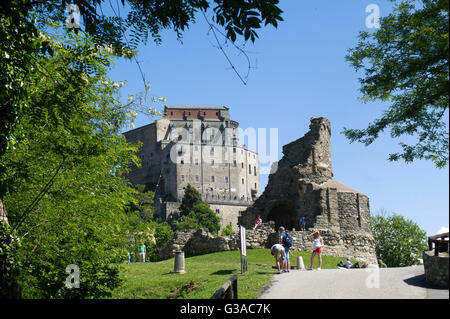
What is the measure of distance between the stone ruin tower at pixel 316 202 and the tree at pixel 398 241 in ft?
66.0

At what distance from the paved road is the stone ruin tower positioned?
1487 centimetres

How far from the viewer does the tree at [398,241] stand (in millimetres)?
52781

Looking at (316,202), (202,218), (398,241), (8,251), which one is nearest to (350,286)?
(8,251)

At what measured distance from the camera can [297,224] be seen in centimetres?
3494

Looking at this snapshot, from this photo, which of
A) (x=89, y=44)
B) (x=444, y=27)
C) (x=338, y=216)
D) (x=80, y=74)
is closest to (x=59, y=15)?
(x=80, y=74)

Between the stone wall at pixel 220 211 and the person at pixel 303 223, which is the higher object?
the stone wall at pixel 220 211

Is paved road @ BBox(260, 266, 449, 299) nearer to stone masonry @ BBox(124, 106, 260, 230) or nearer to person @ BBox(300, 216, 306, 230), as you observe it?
person @ BBox(300, 216, 306, 230)

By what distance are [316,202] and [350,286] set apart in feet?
73.8

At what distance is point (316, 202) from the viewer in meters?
33.2

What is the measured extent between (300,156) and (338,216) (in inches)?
240

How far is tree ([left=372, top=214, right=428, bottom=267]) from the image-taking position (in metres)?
52.8

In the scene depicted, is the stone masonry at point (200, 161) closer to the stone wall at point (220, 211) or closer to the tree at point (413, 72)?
the stone wall at point (220, 211)

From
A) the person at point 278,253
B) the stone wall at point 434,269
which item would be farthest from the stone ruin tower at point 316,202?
the stone wall at point 434,269
